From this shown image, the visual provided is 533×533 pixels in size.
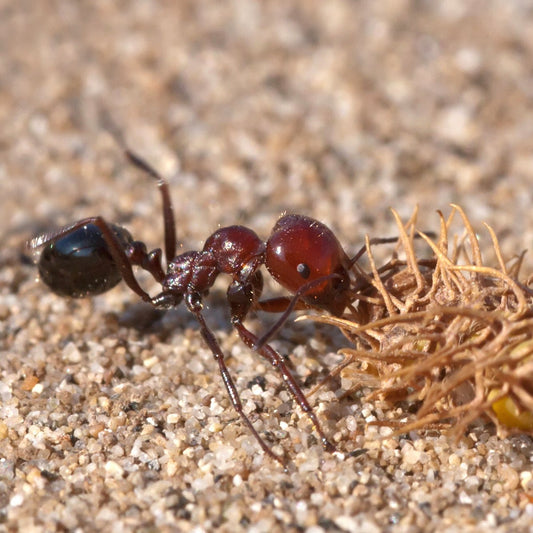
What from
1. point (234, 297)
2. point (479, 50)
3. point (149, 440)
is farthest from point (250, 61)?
point (149, 440)

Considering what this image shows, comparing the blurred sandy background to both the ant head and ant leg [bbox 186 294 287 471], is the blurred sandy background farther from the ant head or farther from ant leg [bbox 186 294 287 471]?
the ant head

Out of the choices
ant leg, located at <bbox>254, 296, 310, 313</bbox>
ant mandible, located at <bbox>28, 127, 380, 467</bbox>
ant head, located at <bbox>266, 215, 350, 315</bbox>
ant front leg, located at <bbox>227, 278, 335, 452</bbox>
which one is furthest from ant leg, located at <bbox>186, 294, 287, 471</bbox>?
ant head, located at <bbox>266, 215, 350, 315</bbox>

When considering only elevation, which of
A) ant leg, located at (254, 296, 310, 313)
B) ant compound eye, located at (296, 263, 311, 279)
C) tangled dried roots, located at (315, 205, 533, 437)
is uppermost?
ant compound eye, located at (296, 263, 311, 279)

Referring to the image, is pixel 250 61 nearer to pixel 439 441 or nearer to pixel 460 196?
pixel 460 196

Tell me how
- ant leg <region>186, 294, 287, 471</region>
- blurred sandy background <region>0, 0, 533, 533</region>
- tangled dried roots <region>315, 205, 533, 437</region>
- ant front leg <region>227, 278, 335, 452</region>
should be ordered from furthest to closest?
ant front leg <region>227, 278, 335, 452</region> → ant leg <region>186, 294, 287, 471</region> → blurred sandy background <region>0, 0, 533, 533</region> → tangled dried roots <region>315, 205, 533, 437</region>

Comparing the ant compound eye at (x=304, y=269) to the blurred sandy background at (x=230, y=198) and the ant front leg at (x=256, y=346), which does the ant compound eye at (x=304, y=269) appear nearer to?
the ant front leg at (x=256, y=346)

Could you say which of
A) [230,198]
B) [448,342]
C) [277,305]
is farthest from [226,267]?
[448,342]

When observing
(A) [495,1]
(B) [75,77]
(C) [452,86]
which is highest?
(B) [75,77]

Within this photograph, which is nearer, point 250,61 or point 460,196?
point 460,196

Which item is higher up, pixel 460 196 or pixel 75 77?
pixel 75 77
